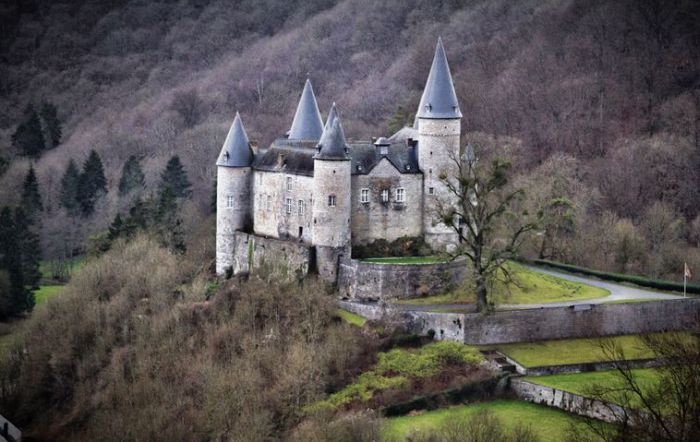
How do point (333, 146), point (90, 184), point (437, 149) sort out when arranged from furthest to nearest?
point (90, 184) < point (437, 149) < point (333, 146)

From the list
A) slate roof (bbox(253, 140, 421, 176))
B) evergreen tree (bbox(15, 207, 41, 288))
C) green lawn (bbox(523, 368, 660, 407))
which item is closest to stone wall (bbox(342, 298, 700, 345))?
green lawn (bbox(523, 368, 660, 407))

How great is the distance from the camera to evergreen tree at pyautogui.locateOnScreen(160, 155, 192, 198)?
9431cm

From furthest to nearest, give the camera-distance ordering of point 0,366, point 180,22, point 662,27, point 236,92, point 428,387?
point 180,22 → point 236,92 → point 662,27 → point 0,366 → point 428,387

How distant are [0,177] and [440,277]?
168 ft

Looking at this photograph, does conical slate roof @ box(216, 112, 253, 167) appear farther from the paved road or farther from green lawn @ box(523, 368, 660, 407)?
green lawn @ box(523, 368, 660, 407)

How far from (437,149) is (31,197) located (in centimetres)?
4095

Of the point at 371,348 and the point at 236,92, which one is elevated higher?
the point at 236,92

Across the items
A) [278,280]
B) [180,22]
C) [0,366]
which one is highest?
[180,22]

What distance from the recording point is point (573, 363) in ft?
188

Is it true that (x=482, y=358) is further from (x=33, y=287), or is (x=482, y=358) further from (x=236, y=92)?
(x=236, y=92)

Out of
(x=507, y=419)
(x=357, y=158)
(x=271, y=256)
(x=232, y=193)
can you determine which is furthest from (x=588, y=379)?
(x=232, y=193)

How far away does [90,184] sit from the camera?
320ft

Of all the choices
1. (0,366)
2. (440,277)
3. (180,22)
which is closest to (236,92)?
(180,22)

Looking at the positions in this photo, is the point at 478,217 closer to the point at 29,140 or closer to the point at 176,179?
the point at 176,179
